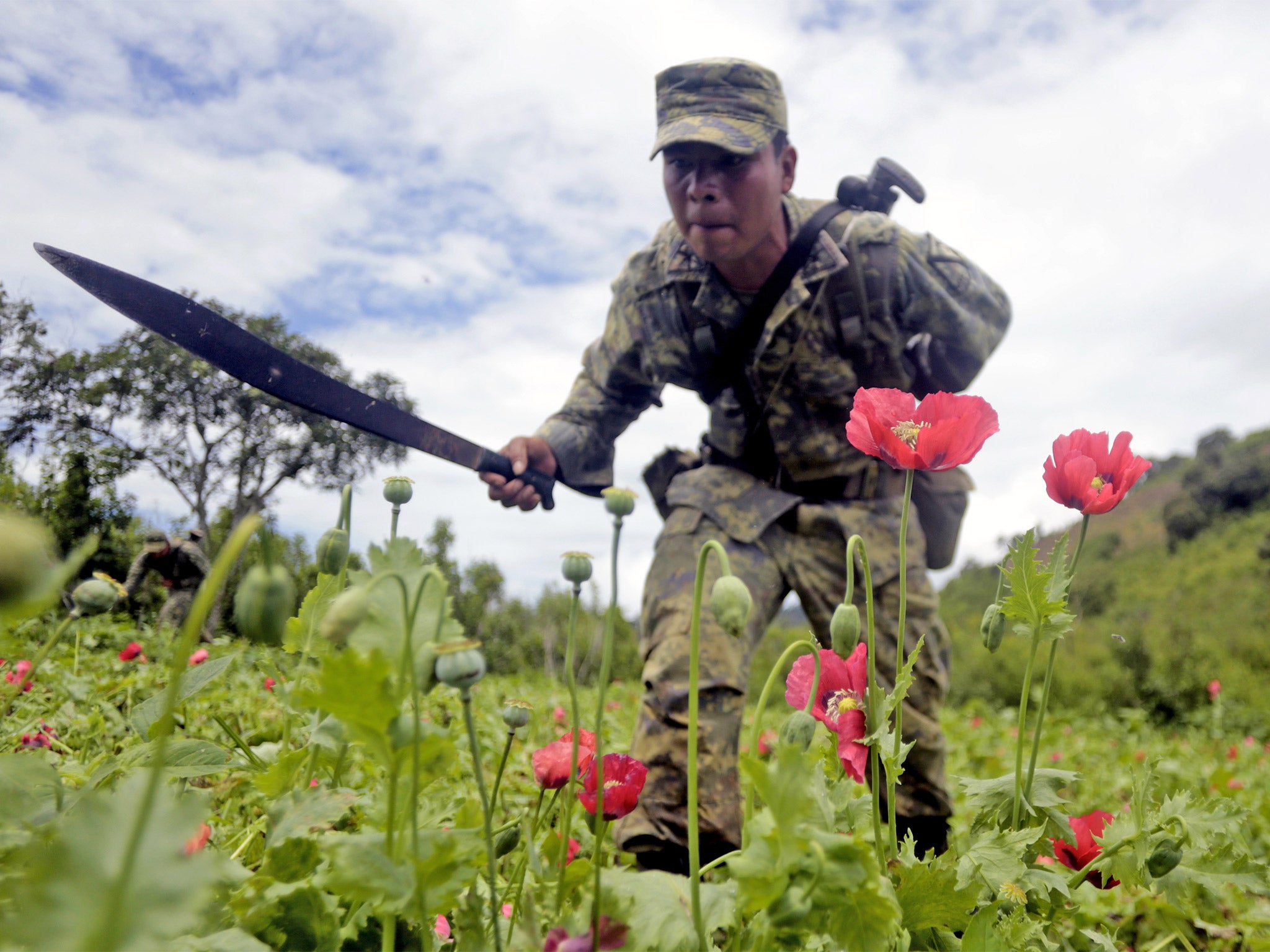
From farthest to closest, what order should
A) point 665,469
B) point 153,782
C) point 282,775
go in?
point 665,469 → point 282,775 → point 153,782

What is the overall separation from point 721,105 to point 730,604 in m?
2.51

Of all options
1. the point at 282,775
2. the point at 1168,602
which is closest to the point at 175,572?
the point at 282,775

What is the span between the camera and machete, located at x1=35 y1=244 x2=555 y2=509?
4.22 feet

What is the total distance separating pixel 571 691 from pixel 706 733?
186 centimetres

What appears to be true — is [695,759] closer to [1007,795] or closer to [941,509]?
[1007,795]

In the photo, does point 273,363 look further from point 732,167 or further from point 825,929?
point 732,167

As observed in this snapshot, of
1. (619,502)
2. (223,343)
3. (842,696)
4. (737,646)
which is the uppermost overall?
(223,343)

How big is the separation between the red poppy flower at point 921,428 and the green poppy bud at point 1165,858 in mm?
406

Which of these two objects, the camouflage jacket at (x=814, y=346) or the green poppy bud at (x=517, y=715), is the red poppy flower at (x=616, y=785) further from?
the camouflage jacket at (x=814, y=346)

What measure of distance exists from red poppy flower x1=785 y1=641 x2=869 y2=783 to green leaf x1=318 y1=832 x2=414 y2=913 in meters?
0.43

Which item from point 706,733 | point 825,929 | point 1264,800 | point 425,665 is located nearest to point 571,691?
point 425,665

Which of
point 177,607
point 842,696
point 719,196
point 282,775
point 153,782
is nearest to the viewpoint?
point 153,782

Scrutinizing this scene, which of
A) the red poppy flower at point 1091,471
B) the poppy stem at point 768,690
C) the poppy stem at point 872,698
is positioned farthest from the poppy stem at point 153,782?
the red poppy flower at point 1091,471

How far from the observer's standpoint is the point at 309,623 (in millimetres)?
714
